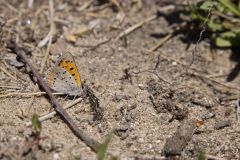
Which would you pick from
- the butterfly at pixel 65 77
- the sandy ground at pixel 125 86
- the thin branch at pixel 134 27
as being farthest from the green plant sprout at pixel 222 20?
the butterfly at pixel 65 77

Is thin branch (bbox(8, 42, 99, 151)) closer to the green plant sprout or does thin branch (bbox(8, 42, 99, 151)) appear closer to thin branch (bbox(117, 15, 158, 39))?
thin branch (bbox(117, 15, 158, 39))

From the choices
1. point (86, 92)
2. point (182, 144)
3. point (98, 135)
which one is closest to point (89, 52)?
→ point (86, 92)

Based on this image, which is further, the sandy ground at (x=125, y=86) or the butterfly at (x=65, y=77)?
the butterfly at (x=65, y=77)

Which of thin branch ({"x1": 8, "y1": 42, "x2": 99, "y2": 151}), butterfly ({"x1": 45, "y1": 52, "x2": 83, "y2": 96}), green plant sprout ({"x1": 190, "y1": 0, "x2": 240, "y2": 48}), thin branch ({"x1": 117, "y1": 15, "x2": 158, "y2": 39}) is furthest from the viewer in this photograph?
thin branch ({"x1": 117, "y1": 15, "x2": 158, "y2": 39})

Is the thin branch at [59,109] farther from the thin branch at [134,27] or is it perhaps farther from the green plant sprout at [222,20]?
the green plant sprout at [222,20]

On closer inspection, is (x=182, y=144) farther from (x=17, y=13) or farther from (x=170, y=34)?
(x=17, y=13)

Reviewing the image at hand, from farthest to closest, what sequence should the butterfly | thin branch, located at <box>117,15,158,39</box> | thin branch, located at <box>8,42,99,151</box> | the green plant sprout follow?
thin branch, located at <box>117,15,158,39</box> < the green plant sprout < the butterfly < thin branch, located at <box>8,42,99,151</box>

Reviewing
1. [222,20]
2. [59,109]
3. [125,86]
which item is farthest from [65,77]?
[222,20]

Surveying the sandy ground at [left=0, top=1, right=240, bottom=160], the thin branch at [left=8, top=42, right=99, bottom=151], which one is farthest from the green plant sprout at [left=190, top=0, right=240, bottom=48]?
the thin branch at [left=8, top=42, right=99, bottom=151]
